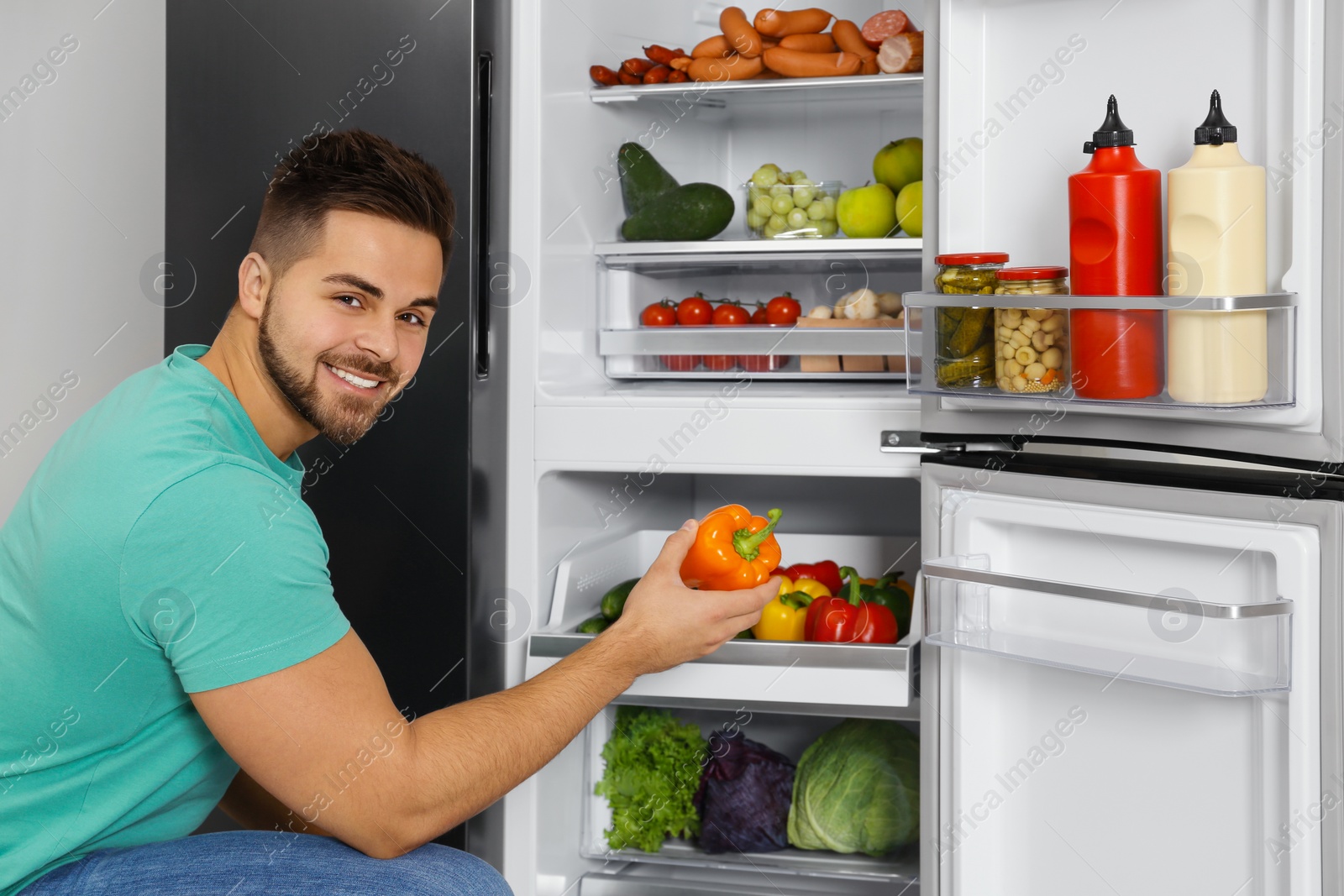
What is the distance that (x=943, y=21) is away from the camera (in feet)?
4.24

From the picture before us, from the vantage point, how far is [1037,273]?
3.76ft

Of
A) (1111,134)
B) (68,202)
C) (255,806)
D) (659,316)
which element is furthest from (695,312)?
(68,202)

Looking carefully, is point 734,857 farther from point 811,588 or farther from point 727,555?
point 727,555

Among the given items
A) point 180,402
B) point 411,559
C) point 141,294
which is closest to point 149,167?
point 141,294

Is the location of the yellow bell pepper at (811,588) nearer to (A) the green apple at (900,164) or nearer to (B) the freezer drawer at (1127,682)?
(B) the freezer drawer at (1127,682)

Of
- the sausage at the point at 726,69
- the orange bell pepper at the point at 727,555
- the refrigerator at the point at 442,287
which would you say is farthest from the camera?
the sausage at the point at 726,69

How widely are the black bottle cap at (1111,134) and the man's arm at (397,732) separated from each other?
2.16 ft

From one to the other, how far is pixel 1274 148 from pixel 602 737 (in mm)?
1233

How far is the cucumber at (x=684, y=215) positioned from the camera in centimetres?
181

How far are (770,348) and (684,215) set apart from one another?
277 millimetres

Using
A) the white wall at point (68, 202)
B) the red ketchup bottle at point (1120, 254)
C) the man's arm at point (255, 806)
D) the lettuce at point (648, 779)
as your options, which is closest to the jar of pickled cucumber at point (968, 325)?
the red ketchup bottle at point (1120, 254)

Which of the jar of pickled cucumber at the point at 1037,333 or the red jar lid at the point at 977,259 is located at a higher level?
the red jar lid at the point at 977,259

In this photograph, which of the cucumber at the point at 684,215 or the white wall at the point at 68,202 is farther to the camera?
the white wall at the point at 68,202

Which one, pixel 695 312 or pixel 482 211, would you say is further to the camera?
pixel 695 312
